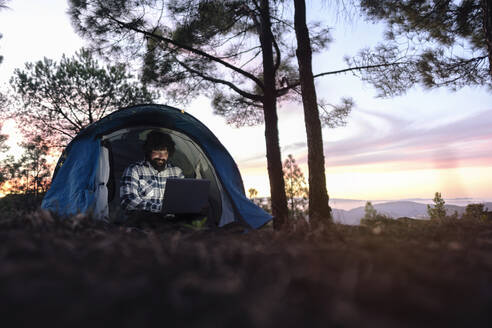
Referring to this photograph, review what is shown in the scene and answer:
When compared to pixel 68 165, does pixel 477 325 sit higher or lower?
lower

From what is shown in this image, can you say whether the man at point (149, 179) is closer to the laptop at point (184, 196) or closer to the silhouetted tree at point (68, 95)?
the laptop at point (184, 196)

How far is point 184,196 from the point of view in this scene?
3811 mm

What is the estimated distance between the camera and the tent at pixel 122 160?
4461mm

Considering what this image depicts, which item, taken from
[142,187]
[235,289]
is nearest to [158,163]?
[142,187]

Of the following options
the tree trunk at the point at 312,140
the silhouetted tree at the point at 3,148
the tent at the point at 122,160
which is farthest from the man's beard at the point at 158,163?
the silhouetted tree at the point at 3,148

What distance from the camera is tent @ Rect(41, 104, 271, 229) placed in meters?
4.46

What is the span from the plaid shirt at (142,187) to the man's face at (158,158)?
0.07 meters

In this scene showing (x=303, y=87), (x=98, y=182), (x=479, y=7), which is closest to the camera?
(x=98, y=182)

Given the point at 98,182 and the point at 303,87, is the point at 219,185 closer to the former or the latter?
the point at 98,182

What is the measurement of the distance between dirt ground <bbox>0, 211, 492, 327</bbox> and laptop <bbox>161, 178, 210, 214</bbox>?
2618 mm

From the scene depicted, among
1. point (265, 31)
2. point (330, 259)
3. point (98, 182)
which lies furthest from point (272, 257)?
point (265, 31)

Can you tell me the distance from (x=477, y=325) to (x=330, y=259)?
1.42ft

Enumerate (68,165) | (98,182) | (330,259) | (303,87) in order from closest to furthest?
(330,259) → (98,182) → (68,165) → (303,87)

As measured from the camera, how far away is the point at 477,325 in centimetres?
62
